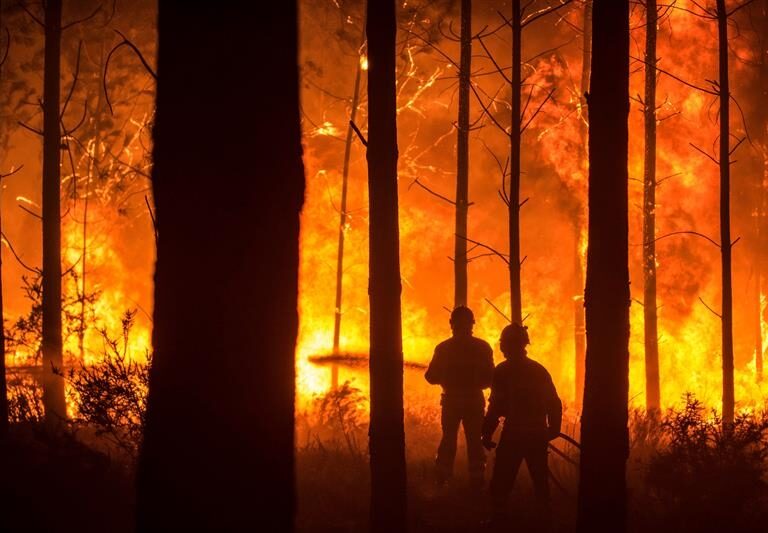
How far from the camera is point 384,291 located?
6.70 metres

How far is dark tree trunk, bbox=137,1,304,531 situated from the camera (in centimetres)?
266

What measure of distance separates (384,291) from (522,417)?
1.91 meters

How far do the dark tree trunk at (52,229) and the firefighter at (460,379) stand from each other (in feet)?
21.3

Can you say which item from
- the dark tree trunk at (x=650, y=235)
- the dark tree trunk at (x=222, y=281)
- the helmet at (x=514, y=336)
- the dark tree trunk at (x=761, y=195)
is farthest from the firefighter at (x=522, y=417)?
the dark tree trunk at (x=761, y=195)

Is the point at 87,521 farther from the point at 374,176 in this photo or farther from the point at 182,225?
the point at 182,225

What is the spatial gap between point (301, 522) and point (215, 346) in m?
4.74

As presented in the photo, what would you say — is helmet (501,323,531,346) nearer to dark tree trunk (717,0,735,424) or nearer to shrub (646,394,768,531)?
shrub (646,394,768,531)

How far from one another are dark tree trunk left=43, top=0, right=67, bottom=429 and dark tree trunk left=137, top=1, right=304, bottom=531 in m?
9.68

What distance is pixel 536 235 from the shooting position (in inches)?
1102

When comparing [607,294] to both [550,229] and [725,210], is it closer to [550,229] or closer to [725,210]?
[725,210]

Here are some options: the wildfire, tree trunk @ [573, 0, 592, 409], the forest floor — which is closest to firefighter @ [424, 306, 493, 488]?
the forest floor

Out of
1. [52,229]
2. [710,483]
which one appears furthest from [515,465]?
[52,229]

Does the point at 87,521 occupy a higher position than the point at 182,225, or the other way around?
the point at 182,225

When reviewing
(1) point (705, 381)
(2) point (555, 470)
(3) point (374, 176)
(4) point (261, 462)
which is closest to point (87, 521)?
(3) point (374, 176)
